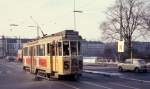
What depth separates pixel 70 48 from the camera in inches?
1188

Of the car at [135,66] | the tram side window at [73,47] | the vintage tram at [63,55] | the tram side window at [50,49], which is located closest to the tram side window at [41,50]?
the vintage tram at [63,55]

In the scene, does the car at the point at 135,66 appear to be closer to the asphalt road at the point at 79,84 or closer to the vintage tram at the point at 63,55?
the asphalt road at the point at 79,84

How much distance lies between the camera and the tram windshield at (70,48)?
98.3ft

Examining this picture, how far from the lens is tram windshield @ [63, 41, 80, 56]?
30.0m

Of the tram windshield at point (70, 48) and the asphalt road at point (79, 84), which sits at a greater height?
the tram windshield at point (70, 48)

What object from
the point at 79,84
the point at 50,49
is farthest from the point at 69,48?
the point at 79,84

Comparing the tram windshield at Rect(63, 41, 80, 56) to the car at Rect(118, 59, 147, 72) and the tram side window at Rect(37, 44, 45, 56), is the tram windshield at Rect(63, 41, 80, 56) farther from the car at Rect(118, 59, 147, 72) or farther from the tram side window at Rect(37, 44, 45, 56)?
the car at Rect(118, 59, 147, 72)

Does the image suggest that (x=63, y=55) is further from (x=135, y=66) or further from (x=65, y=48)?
(x=135, y=66)

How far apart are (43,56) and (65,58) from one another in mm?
4409

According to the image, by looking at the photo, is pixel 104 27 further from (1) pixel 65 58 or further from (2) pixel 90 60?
(1) pixel 65 58

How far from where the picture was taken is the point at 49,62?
31.8 m

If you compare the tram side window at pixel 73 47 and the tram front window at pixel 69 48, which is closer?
the tram front window at pixel 69 48

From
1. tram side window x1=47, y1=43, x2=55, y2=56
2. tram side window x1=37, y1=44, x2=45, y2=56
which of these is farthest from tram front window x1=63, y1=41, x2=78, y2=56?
tram side window x1=37, y1=44, x2=45, y2=56

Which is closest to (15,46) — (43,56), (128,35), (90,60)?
(90,60)
